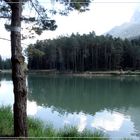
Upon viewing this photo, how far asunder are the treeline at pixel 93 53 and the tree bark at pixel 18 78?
293ft

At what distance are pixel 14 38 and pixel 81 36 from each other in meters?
100

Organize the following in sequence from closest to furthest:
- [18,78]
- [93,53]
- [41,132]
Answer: [18,78]
[41,132]
[93,53]

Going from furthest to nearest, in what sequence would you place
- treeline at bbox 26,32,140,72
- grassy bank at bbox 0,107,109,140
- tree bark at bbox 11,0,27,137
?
treeline at bbox 26,32,140,72
grassy bank at bbox 0,107,109,140
tree bark at bbox 11,0,27,137

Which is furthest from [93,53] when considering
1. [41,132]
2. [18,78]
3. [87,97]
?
[18,78]

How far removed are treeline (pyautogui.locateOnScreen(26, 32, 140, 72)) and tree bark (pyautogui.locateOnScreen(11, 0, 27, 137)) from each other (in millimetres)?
89168

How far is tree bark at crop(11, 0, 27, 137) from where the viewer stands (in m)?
7.41

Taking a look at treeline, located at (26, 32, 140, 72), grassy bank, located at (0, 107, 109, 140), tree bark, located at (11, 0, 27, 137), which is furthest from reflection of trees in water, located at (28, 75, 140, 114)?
treeline, located at (26, 32, 140, 72)

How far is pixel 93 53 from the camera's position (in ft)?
324

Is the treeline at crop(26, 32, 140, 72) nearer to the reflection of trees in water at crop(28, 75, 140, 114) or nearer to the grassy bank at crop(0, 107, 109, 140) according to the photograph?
the reflection of trees in water at crop(28, 75, 140, 114)

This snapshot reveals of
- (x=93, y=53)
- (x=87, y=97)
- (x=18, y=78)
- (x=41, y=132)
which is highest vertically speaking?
(x=93, y=53)

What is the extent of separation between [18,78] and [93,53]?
9173cm

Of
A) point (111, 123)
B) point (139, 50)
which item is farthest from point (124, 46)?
point (111, 123)

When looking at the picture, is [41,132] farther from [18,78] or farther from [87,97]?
[87,97]

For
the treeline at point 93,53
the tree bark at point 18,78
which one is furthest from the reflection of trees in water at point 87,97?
Answer: the treeline at point 93,53
